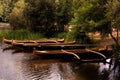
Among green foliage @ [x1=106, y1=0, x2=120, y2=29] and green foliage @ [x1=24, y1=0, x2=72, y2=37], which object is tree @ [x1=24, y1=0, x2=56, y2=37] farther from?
green foliage @ [x1=106, y1=0, x2=120, y2=29]

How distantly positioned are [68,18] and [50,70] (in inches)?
806

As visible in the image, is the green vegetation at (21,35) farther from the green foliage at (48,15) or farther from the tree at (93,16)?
the tree at (93,16)

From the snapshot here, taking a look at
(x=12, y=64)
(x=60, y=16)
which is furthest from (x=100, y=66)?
(x=60, y=16)

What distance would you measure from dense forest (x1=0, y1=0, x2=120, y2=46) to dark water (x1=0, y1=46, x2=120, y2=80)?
4.76 metres

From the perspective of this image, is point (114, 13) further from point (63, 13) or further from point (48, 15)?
point (48, 15)

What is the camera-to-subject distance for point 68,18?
50.5 metres

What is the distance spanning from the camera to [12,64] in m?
33.4

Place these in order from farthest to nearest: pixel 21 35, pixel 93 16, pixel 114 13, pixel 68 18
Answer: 1. pixel 68 18
2. pixel 21 35
3. pixel 93 16
4. pixel 114 13

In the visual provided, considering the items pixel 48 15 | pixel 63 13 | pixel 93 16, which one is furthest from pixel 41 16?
pixel 93 16

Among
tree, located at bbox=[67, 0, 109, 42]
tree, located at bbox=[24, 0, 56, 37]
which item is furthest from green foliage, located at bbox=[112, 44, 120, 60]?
tree, located at bbox=[24, 0, 56, 37]

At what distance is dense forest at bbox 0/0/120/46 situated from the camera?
34.1 m

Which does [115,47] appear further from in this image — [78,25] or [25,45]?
[25,45]

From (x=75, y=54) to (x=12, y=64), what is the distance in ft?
23.2

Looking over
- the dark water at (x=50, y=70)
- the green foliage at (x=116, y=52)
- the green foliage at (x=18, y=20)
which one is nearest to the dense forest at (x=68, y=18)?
the green foliage at (x=18, y=20)
